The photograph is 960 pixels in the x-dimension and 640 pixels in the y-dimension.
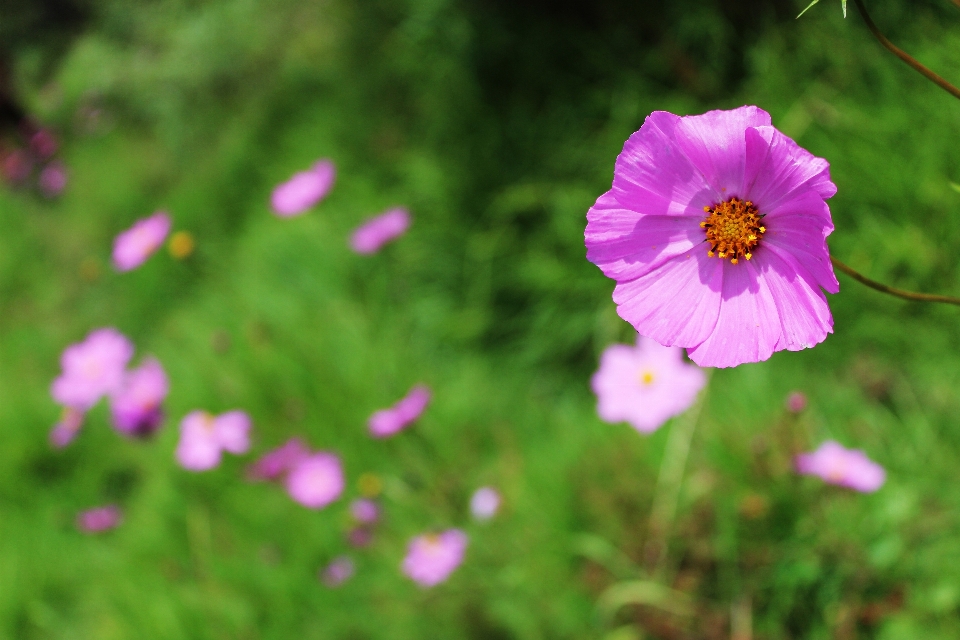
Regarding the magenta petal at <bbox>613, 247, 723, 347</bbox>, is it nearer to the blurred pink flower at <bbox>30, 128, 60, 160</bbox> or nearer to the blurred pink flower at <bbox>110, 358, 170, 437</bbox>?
the blurred pink flower at <bbox>110, 358, 170, 437</bbox>

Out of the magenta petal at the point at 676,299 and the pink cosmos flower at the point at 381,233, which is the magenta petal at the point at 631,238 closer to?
the magenta petal at the point at 676,299

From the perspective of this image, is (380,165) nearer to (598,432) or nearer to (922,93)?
(598,432)

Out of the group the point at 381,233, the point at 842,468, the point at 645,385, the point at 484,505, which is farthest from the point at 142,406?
the point at 842,468

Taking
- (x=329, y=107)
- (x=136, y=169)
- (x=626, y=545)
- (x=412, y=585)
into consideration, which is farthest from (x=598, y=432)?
(x=136, y=169)

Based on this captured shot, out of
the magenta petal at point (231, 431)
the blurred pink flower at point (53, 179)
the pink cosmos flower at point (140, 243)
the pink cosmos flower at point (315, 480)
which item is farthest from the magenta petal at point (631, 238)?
the blurred pink flower at point (53, 179)

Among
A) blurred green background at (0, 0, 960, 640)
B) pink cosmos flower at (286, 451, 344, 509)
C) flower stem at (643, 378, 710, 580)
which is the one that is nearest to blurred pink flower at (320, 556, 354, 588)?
blurred green background at (0, 0, 960, 640)

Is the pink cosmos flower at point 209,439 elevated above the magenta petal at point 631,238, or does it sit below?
below
